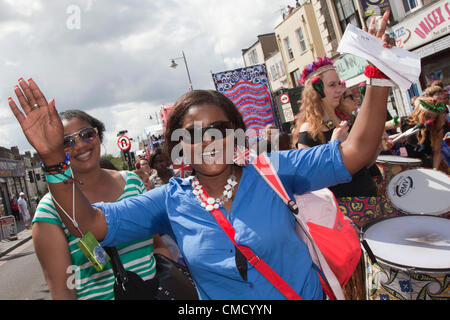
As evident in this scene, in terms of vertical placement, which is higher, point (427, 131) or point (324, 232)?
point (427, 131)

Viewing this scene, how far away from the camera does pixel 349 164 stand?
1.43 metres

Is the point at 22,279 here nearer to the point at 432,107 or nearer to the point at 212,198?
the point at 212,198

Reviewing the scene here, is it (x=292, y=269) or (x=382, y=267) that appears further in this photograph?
(x=382, y=267)

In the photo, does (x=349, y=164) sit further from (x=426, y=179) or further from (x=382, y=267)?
(x=426, y=179)

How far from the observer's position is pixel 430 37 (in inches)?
484

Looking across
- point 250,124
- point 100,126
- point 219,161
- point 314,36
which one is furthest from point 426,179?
point 314,36

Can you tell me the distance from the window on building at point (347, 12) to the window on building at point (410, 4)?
2.49 m

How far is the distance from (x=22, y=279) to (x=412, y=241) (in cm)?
828

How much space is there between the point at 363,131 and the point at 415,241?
121cm

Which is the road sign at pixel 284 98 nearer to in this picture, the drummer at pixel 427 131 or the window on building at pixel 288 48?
the window on building at pixel 288 48

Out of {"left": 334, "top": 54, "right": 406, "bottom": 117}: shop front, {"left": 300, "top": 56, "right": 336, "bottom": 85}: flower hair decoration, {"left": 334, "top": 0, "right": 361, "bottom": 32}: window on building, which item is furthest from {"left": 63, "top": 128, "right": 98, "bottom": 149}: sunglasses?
{"left": 334, "top": 0, "right": 361, "bottom": 32}: window on building

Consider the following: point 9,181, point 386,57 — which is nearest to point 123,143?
point 386,57
